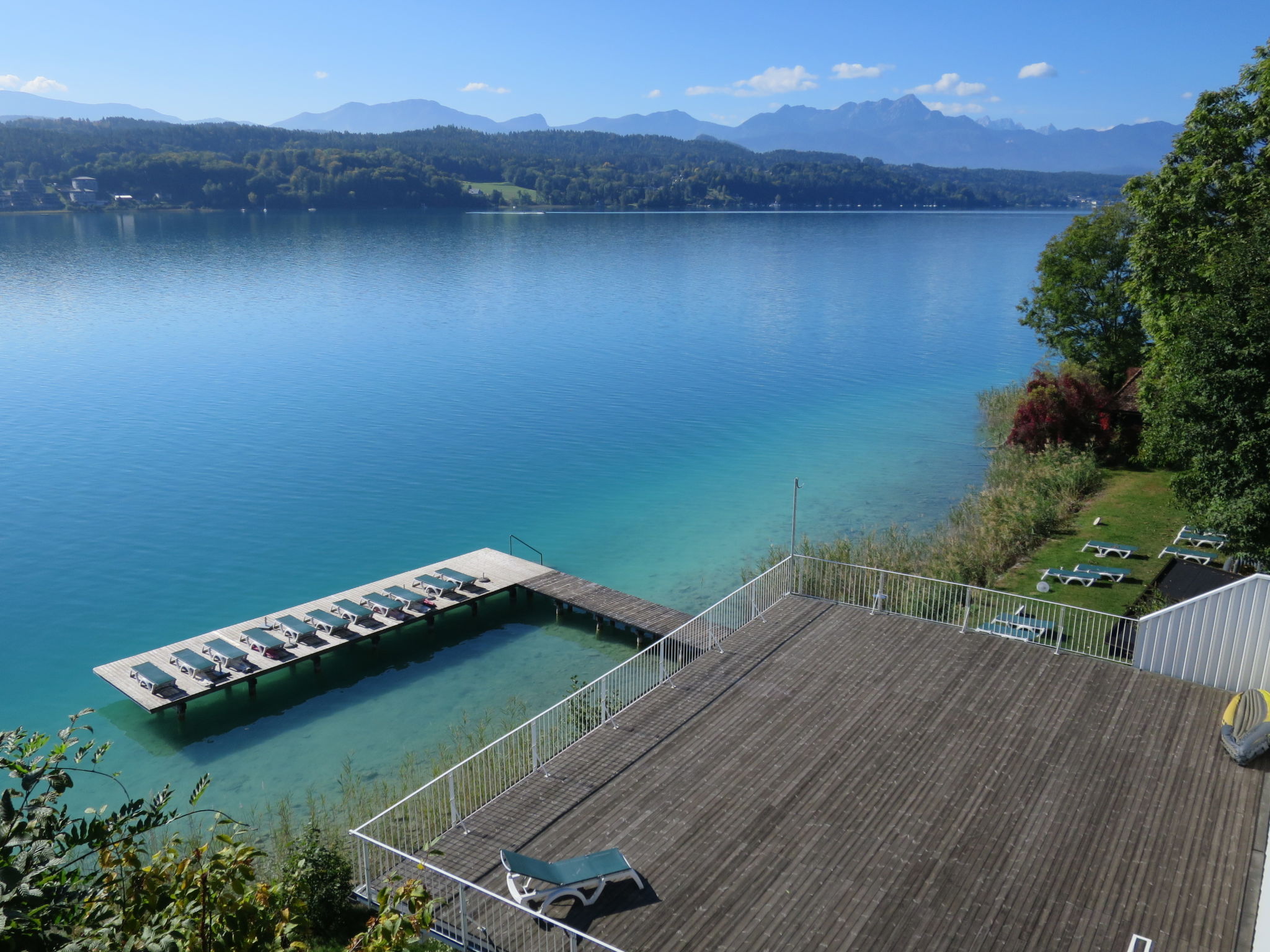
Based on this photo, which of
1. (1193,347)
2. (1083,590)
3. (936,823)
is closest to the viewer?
(936,823)

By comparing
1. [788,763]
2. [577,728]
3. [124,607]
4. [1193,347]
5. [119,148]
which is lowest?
[124,607]

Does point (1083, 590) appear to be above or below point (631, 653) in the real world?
above

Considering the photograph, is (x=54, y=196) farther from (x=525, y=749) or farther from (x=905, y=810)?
(x=905, y=810)

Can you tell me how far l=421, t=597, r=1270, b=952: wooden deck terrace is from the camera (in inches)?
407

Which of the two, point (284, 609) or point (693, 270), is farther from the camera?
point (693, 270)

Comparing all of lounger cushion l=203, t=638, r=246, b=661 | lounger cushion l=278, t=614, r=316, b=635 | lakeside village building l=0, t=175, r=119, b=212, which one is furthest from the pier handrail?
lakeside village building l=0, t=175, r=119, b=212

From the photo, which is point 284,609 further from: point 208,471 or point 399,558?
point 208,471

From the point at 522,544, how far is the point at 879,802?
18774mm

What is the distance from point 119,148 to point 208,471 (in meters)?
188

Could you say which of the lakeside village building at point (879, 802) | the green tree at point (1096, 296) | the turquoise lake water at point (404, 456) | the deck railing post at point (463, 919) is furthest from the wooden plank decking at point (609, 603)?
the green tree at point (1096, 296)

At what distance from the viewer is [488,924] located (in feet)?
34.7

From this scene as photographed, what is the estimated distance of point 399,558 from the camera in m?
28.4

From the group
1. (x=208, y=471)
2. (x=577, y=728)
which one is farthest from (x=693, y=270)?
(x=577, y=728)

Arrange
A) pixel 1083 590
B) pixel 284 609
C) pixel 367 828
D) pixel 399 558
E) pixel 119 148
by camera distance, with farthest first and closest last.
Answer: pixel 119 148 < pixel 399 558 < pixel 284 609 < pixel 1083 590 < pixel 367 828
